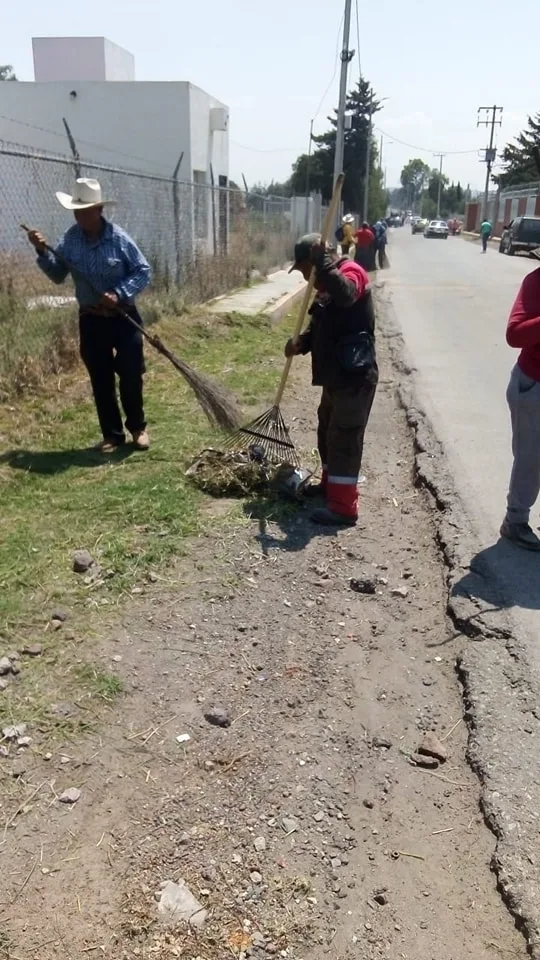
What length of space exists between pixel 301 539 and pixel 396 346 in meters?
7.12

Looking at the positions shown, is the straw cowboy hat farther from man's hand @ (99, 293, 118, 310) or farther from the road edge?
the road edge

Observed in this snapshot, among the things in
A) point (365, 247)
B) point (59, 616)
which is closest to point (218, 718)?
point (59, 616)

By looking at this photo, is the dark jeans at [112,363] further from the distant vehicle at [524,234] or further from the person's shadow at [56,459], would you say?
the distant vehicle at [524,234]

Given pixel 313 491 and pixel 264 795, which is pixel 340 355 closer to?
pixel 313 491

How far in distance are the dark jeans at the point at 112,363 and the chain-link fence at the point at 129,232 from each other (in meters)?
1.47

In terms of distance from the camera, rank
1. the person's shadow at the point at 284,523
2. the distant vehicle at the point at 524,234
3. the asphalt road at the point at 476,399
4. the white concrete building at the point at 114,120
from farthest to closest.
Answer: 1. the distant vehicle at the point at 524,234
2. the white concrete building at the point at 114,120
3. the person's shadow at the point at 284,523
4. the asphalt road at the point at 476,399

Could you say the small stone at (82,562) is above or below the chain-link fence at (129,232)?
below

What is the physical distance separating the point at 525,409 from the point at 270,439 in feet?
5.47

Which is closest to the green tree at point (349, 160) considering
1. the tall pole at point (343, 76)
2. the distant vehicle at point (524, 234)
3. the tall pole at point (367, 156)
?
the tall pole at point (367, 156)

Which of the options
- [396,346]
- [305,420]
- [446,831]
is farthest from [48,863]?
[396,346]

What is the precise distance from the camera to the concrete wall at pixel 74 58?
26.1 m

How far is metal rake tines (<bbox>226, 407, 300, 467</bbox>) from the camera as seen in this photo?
5312mm

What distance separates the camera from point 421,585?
14.2 feet

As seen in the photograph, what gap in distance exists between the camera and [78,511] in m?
4.77
